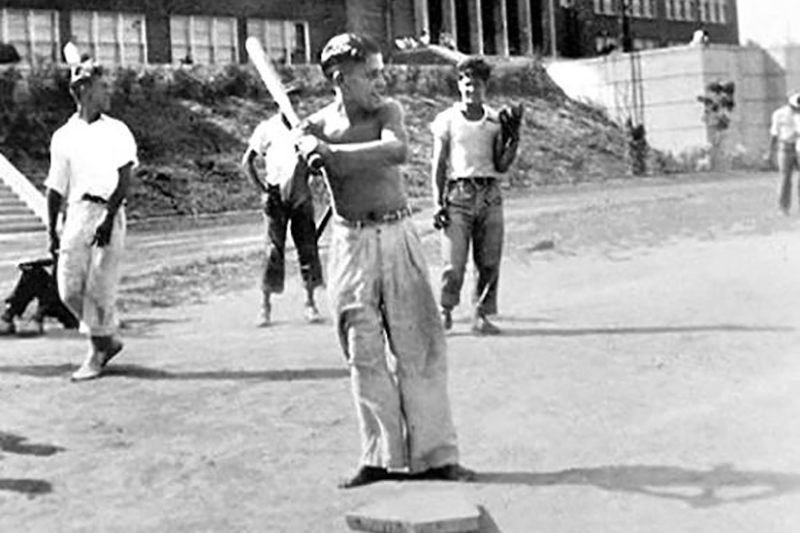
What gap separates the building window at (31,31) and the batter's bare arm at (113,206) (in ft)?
101

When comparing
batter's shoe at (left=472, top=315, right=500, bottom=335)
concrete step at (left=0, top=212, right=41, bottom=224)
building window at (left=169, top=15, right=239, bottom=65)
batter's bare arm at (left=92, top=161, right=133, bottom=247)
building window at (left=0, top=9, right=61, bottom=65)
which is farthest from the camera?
building window at (left=169, top=15, right=239, bottom=65)

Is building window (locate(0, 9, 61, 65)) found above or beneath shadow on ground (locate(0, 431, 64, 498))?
above

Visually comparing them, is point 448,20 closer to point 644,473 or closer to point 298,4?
point 298,4

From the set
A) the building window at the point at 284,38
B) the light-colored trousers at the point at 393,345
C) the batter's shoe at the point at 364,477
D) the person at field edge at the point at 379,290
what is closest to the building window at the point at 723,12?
the building window at the point at 284,38

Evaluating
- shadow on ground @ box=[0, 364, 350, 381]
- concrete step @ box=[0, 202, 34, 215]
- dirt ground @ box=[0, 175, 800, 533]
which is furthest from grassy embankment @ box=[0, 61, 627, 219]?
shadow on ground @ box=[0, 364, 350, 381]

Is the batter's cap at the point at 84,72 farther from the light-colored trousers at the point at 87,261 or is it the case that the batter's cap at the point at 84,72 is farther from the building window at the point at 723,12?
the building window at the point at 723,12

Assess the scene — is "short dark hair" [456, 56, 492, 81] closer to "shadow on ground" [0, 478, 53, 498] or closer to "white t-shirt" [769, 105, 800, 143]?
"shadow on ground" [0, 478, 53, 498]

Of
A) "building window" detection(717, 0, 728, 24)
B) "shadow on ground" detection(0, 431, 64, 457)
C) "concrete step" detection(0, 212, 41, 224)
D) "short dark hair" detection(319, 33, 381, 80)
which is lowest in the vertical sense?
"shadow on ground" detection(0, 431, 64, 457)

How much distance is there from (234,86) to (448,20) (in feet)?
65.1

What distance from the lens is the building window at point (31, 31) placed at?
3919 centimetres

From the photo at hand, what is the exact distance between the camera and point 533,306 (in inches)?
508

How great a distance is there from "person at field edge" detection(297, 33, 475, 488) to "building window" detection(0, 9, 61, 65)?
112 feet

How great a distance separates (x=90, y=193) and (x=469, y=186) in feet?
9.77

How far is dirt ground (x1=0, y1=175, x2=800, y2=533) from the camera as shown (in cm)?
591
